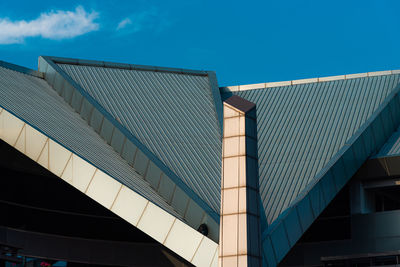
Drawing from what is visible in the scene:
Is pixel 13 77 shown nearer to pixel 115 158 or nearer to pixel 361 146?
pixel 115 158

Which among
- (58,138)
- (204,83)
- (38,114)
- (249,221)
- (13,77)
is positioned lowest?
(249,221)

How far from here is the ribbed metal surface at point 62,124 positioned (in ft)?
75.2

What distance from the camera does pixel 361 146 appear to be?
1038 inches

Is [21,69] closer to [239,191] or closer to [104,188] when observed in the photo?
[104,188]

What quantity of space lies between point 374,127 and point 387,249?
482cm

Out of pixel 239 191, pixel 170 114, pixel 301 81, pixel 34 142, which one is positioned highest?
pixel 301 81

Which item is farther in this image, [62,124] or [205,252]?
[62,124]

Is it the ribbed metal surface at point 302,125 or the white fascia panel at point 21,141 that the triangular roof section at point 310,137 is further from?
the white fascia panel at point 21,141

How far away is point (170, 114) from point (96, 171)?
840 centimetres

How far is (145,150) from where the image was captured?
2527 centimetres

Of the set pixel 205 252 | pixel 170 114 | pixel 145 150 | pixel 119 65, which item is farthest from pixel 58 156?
pixel 119 65

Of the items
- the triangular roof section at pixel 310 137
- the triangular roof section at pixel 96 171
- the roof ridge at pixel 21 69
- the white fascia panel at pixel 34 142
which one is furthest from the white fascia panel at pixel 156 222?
the roof ridge at pixel 21 69

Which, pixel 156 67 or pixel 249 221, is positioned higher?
A: pixel 156 67

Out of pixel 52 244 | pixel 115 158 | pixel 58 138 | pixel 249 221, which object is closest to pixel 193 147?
pixel 115 158
